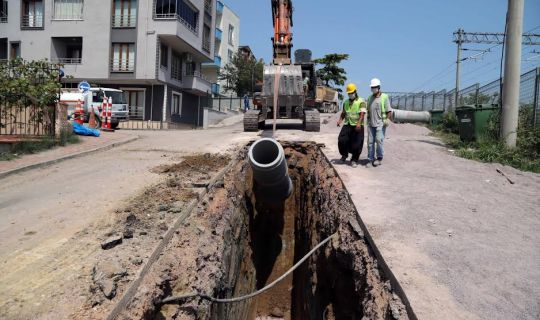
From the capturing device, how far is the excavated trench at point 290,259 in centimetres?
382

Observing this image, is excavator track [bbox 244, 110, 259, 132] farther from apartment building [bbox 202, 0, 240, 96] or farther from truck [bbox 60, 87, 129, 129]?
apartment building [bbox 202, 0, 240, 96]

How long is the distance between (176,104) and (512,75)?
81.7 ft

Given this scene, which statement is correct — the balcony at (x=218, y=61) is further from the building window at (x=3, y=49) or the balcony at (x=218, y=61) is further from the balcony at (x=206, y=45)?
the building window at (x=3, y=49)

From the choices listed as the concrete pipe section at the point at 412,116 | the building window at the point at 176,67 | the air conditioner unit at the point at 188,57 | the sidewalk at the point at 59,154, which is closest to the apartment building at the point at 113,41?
the building window at the point at 176,67

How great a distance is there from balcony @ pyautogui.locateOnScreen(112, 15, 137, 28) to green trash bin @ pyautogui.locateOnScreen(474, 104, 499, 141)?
2290 cm

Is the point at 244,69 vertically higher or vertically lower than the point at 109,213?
higher

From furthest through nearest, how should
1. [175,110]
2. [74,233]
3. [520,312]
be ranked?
[175,110] < [74,233] < [520,312]

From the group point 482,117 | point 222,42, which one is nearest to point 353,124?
point 482,117

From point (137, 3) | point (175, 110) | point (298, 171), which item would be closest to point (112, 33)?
point (137, 3)

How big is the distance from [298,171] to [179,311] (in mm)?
6931

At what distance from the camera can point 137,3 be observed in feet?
89.4

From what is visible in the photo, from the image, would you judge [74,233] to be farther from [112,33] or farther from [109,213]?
[112,33]

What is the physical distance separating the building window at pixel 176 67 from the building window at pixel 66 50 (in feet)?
20.0

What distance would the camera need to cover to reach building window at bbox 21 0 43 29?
28562 millimetres
